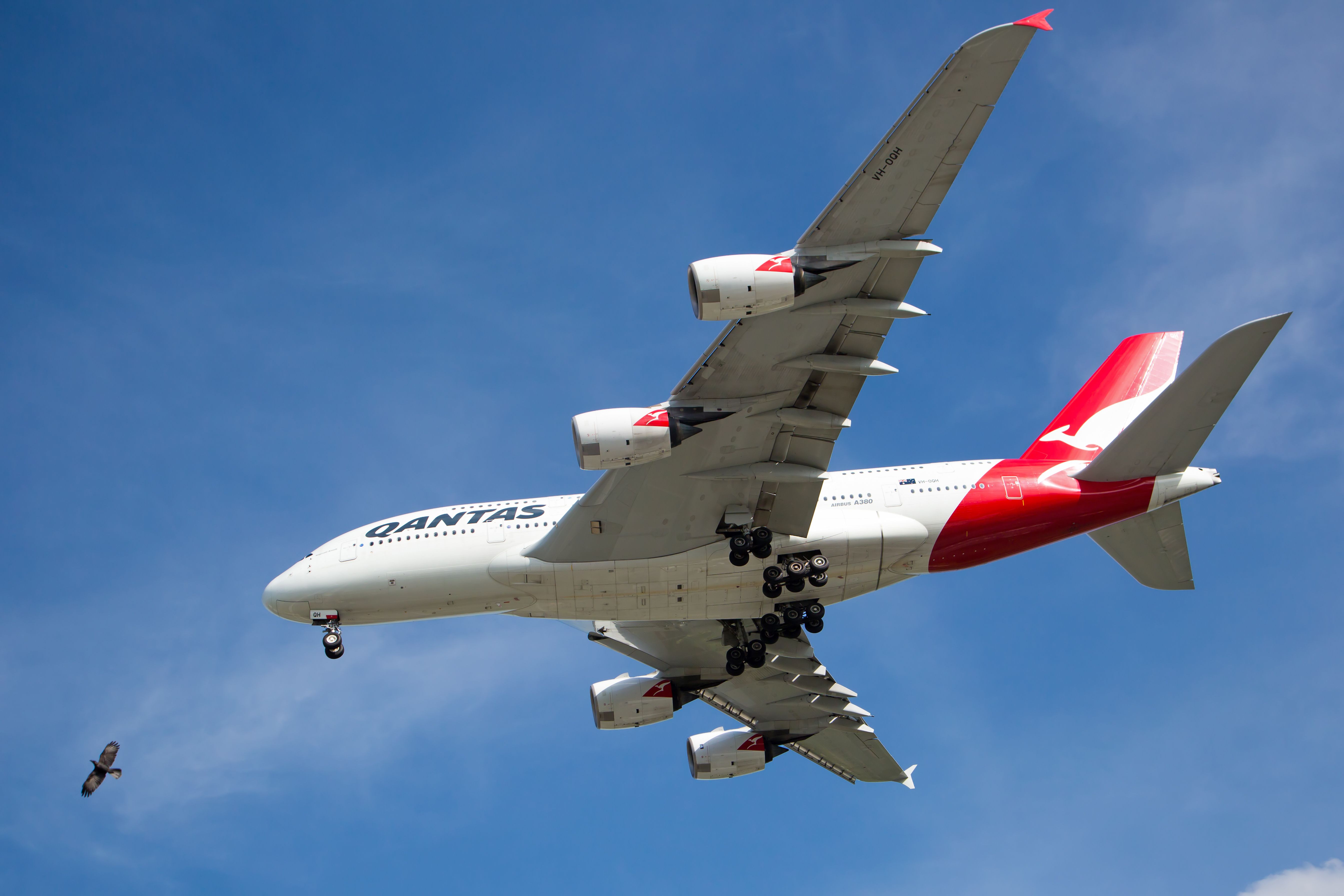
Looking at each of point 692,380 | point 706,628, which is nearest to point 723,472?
point 692,380

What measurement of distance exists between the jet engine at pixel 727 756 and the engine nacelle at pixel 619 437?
536 inches

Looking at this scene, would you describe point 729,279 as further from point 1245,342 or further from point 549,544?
point 1245,342

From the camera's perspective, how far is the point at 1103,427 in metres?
26.4

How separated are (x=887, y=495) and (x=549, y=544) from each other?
25.2 ft

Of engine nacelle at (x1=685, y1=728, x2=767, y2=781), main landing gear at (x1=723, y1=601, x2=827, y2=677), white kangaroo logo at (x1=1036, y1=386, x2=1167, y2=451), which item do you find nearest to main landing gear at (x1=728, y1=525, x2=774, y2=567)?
main landing gear at (x1=723, y1=601, x2=827, y2=677)

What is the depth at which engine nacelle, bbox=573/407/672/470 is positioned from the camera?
64.8 feet

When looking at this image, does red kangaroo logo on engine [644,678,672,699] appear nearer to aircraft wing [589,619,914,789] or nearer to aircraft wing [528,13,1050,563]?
aircraft wing [589,619,914,789]

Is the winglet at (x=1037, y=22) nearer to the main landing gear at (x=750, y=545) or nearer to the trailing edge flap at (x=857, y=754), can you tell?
the main landing gear at (x=750, y=545)

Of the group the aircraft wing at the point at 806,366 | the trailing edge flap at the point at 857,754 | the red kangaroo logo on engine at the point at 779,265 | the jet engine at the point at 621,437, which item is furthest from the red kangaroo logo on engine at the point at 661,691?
the red kangaroo logo on engine at the point at 779,265

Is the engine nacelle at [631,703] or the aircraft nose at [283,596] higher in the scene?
the aircraft nose at [283,596]

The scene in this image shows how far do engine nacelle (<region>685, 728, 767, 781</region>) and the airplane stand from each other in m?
4.73

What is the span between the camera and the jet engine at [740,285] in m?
17.7

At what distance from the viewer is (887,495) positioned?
925 inches

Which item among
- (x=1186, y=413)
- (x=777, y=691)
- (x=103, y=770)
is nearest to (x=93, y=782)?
(x=103, y=770)
